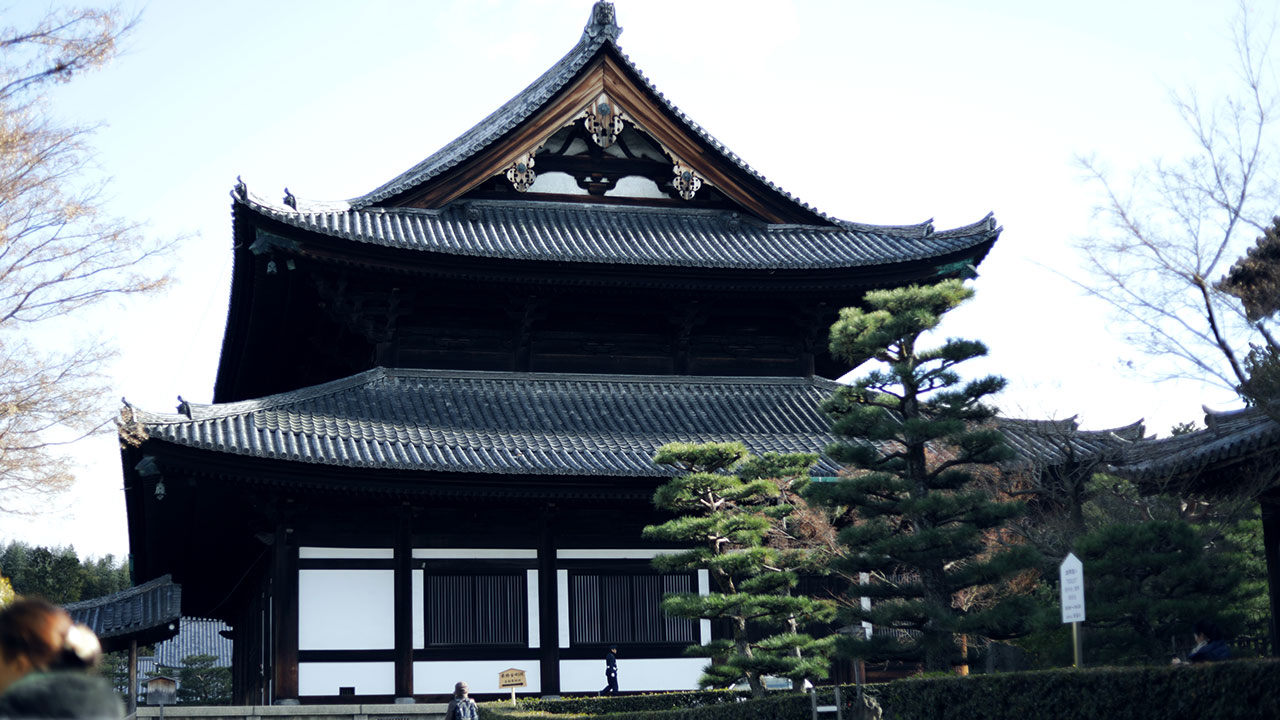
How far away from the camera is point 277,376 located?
104ft

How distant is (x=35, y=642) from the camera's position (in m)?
4.16

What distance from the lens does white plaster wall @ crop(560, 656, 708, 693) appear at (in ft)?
71.4

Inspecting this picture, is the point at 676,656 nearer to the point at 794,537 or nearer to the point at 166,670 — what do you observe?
the point at 794,537

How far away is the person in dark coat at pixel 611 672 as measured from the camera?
69.5 feet

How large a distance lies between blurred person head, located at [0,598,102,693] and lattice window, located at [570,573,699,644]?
59.7 ft

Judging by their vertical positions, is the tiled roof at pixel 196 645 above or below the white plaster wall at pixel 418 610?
below

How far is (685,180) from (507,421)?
686 cm

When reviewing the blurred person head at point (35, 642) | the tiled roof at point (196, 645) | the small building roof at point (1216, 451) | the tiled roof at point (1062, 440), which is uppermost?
the tiled roof at point (1062, 440)

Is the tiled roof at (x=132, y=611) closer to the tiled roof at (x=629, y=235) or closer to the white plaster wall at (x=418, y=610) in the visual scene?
the white plaster wall at (x=418, y=610)

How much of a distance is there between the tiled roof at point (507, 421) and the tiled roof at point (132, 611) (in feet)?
18.1

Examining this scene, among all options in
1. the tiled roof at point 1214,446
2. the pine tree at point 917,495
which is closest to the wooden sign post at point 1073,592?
the pine tree at point 917,495

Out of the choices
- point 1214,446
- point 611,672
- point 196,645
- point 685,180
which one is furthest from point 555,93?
point 196,645

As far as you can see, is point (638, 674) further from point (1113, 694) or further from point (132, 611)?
point (1113, 694)

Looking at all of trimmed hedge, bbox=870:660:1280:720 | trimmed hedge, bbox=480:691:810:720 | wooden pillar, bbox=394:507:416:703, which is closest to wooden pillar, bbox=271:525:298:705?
wooden pillar, bbox=394:507:416:703
